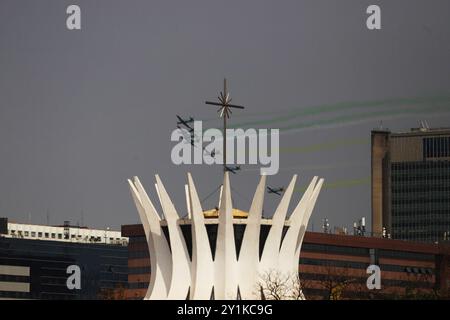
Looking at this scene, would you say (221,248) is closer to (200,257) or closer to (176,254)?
(200,257)

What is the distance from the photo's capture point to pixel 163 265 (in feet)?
555

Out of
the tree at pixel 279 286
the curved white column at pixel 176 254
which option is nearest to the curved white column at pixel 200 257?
the curved white column at pixel 176 254

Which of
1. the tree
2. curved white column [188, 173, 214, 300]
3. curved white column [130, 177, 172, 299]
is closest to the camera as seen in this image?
the tree

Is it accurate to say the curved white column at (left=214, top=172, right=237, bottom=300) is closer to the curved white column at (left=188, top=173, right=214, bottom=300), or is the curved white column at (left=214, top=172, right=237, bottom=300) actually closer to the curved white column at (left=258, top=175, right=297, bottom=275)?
the curved white column at (left=188, top=173, right=214, bottom=300)

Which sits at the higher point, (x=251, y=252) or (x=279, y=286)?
(x=251, y=252)

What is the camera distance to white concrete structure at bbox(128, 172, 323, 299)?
165 m

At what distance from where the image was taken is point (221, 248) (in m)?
165

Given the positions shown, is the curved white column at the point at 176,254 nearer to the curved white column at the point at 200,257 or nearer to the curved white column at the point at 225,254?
the curved white column at the point at 200,257

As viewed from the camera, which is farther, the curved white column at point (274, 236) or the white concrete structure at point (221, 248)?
the curved white column at point (274, 236)

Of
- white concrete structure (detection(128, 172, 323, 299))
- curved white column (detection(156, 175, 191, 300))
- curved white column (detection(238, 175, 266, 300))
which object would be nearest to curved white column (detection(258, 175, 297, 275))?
white concrete structure (detection(128, 172, 323, 299))

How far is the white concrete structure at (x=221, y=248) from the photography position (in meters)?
165

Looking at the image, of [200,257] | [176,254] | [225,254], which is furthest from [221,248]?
[176,254]
